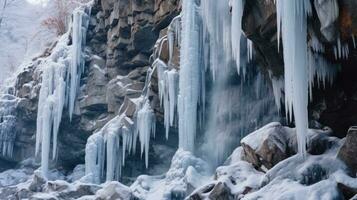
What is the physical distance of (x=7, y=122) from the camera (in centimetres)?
2106

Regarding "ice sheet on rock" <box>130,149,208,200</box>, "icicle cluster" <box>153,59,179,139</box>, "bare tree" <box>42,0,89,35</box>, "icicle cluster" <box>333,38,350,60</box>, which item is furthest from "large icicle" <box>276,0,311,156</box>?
"bare tree" <box>42,0,89,35</box>

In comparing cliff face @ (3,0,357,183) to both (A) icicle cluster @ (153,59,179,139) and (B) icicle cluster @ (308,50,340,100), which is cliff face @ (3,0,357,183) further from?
(A) icicle cluster @ (153,59,179,139)

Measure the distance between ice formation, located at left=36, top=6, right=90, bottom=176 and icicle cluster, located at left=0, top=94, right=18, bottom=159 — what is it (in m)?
2.20

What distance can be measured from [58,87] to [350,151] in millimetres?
13265

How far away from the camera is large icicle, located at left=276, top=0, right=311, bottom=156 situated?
7.66 m

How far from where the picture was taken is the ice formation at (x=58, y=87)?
18766 mm

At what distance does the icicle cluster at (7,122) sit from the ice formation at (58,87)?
86.4 inches

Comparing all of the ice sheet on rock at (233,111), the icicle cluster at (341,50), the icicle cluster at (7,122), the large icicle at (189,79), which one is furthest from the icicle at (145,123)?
the icicle cluster at (341,50)

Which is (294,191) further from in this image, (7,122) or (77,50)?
(7,122)

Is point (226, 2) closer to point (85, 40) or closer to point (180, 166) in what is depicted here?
point (180, 166)

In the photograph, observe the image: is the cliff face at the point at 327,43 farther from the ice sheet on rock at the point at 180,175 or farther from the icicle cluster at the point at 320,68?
the ice sheet on rock at the point at 180,175

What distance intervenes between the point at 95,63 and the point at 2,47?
81.5 ft

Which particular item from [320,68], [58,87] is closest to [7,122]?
[58,87]

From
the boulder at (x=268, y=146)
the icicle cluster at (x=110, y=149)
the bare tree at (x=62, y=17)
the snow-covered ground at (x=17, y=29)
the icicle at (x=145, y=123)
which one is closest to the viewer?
the boulder at (x=268, y=146)
